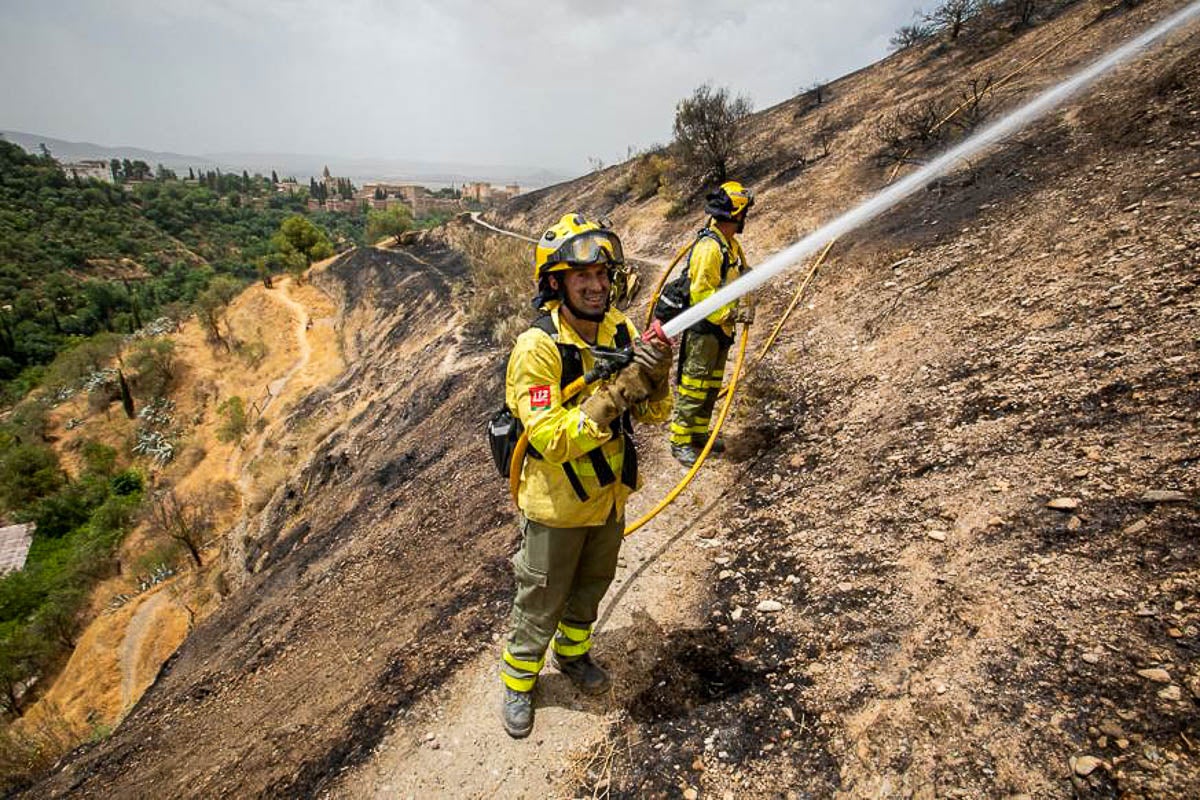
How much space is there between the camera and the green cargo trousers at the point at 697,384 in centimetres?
572

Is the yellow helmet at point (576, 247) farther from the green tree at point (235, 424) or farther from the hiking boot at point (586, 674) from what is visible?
the green tree at point (235, 424)

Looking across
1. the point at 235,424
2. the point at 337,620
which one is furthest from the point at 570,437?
the point at 235,424

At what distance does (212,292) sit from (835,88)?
45.1m

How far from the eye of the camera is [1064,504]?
3.39 m

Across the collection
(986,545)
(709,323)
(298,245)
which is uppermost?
(298,245)

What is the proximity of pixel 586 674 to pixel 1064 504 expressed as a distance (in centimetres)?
334

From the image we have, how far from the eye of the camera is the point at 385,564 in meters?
7.46

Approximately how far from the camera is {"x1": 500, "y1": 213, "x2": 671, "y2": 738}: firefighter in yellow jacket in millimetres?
2734

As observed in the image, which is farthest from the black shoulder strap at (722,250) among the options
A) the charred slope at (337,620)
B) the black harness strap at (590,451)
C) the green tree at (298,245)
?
the green tree at (298,245)

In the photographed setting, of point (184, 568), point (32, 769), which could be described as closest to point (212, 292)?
point (184, 568)

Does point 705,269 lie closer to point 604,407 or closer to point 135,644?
point 604,407

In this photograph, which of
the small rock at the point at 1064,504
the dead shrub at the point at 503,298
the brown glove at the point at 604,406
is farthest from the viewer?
the dead shrub at the point at 503,298

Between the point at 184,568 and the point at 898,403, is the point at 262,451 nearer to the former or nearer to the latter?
the point at 184,568

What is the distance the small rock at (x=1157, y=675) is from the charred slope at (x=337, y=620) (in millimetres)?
4252
